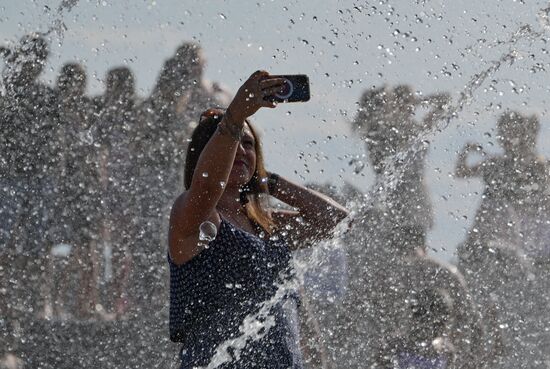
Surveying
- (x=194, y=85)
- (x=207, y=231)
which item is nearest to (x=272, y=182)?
(x=207, y=231)

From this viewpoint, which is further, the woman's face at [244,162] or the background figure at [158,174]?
the background figure at [158,174]

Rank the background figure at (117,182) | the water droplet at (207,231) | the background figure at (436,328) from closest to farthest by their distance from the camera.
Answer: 1. the water droplet at (207,231)
2. the background figure at (436,328)
3. the background figure at (117,182)

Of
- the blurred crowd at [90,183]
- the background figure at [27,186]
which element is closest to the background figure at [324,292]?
the blurred crowd at [90,183]

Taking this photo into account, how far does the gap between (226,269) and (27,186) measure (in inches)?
102

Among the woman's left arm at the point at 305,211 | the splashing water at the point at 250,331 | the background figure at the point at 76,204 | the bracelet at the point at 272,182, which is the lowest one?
the background figure at the point at 76,204

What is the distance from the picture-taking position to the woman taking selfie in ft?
7.64

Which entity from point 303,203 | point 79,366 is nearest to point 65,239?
point 79,366

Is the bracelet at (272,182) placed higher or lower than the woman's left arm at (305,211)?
higher

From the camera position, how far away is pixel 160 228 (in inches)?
192

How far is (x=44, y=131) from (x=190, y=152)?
258 centimetres

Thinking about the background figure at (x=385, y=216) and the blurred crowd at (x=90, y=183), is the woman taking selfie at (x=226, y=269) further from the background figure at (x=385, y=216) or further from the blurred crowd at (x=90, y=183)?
the blurred crowd at (x=90, y=183)

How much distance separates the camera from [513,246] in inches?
182

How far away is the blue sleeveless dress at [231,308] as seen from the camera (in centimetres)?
236

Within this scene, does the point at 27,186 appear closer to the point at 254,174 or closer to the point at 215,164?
the point at 254,174
